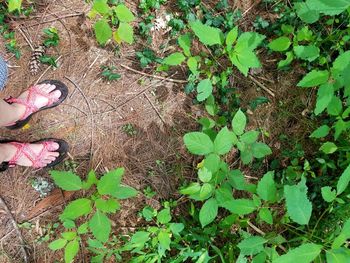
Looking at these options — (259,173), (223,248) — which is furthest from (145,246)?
(259,173)

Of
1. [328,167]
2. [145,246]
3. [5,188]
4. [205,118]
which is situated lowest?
[145,246]

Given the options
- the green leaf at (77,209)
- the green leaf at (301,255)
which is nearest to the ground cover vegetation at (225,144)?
the green leaf at (77,209)

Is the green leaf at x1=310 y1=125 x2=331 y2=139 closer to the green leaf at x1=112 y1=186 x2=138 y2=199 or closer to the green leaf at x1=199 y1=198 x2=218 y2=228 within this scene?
the green leaf at x1=199 y1=198 x2=218 y2=228

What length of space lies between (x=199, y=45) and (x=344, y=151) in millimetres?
1174

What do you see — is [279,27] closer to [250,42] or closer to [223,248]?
[250,42]

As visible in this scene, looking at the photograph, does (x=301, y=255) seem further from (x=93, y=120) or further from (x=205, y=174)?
(x=93, y=120)

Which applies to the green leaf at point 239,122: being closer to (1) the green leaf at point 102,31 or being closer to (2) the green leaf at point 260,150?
(2) the green leaf at point 260,150

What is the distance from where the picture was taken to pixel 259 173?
8.79 feet

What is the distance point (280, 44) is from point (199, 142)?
2.81 feet

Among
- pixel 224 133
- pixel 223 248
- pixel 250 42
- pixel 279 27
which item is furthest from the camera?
pixel 279 27

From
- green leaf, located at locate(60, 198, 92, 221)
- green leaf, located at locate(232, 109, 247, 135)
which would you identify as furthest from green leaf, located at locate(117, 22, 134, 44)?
green leaf, located at locate(60, 198, 92, 221)

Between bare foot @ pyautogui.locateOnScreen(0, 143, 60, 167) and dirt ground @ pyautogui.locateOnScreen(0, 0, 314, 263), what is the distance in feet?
0.28

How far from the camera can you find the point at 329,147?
2.44 metres

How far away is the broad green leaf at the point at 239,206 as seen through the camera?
1942 millimetres
